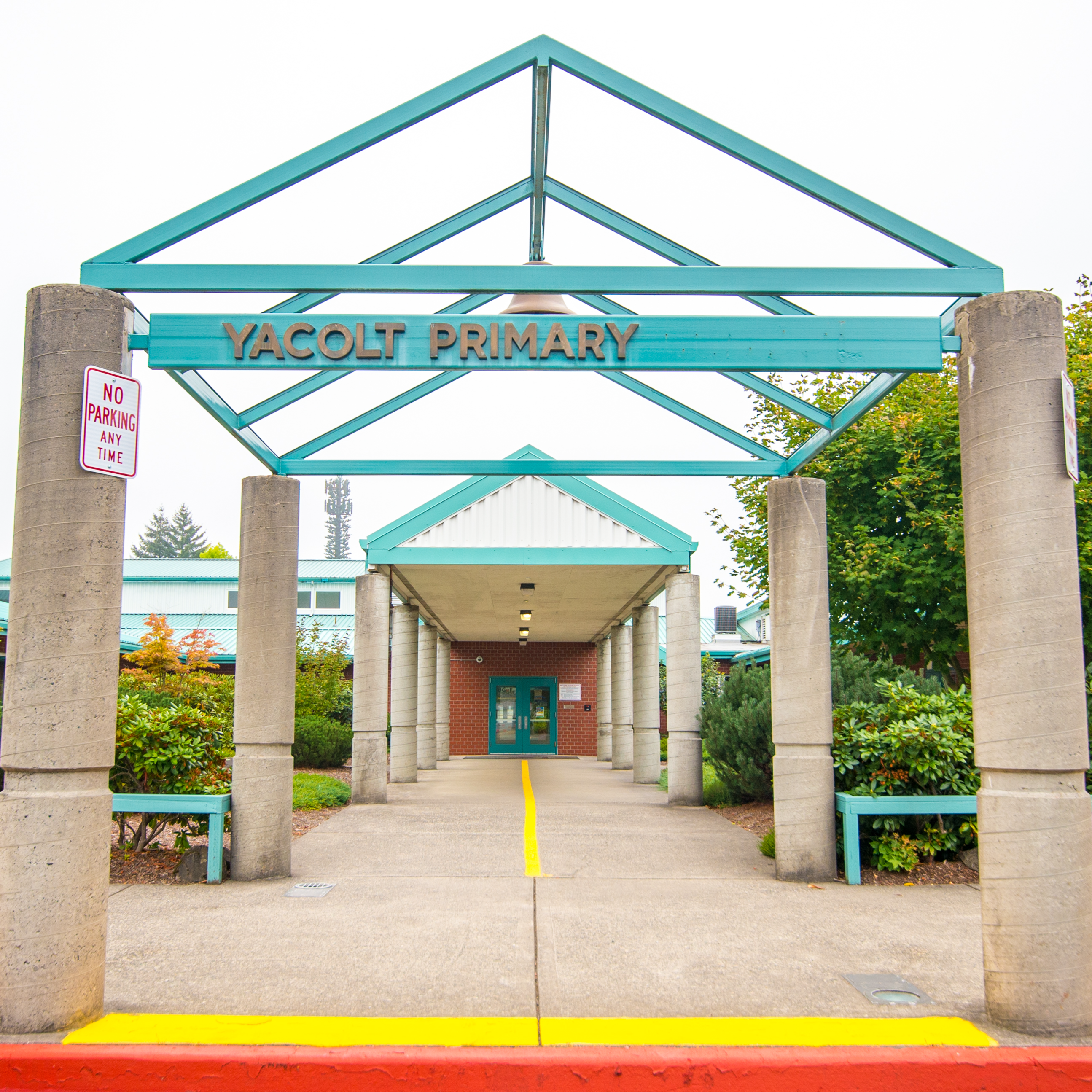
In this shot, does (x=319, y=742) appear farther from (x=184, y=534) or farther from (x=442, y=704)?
(x=184, y=534)

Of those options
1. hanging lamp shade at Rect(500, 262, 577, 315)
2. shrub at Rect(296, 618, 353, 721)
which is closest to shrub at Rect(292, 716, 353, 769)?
shrub at Rect(296, 618, 353, 721)

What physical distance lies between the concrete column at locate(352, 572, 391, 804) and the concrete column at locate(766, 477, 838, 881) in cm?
776

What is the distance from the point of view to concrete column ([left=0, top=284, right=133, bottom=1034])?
183 inches

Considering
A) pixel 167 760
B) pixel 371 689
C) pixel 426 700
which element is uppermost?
pixel 371 689

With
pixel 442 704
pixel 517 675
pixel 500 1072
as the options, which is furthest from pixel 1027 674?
pixel 517 675

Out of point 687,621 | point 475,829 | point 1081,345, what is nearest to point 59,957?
point 475,829

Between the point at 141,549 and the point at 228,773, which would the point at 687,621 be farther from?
the point at 141,549

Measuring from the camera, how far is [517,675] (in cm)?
3225

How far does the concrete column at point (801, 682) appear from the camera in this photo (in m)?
8.68

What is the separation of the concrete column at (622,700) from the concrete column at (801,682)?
15.4 m

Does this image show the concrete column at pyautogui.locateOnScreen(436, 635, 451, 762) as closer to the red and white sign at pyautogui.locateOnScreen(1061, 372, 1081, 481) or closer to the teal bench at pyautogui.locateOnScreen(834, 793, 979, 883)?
the teal bench at pyautogui.locateOnScreen(834, 793, 979, 883)

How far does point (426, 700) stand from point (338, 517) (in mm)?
94899

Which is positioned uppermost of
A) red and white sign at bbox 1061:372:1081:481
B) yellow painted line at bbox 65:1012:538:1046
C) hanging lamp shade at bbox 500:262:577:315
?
hanging lamp shade at bbox 500:262:577:315

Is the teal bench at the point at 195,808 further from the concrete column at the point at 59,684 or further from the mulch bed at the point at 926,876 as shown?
the mulch bed at the point at 926,876
